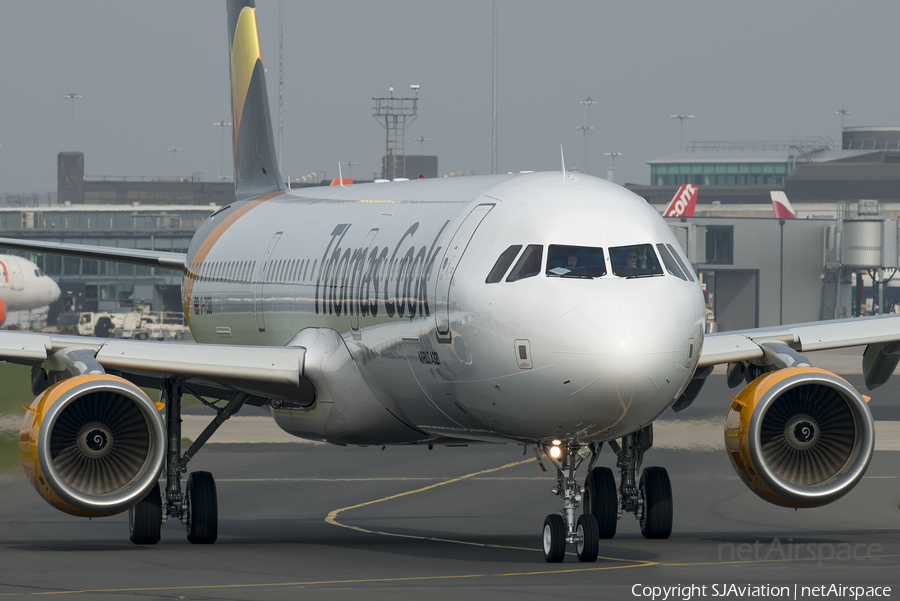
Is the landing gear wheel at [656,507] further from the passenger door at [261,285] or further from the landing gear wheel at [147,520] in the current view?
the passenger door at [261,285]

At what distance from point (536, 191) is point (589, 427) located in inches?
Result: 128

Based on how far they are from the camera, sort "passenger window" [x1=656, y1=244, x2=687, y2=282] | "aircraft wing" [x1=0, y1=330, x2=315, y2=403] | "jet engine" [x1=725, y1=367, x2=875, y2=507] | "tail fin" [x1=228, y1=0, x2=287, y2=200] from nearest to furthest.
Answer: "passenger window" [x1=656, y1=244, x2=687, y2=282], "jet engine" [x1=725, y1=367, x2=875, y2=507], "aircraft wing" [x1=0, y1=330, x2=315, y2=403], "tail fin" [x1=228, y1=0, x2=287, y2=200]

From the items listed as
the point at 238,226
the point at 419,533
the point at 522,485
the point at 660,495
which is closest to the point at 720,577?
the point at 660,495

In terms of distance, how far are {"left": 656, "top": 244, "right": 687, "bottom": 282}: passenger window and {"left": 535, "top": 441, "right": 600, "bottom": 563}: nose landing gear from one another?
7.57 feet

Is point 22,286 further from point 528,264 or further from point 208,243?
point 528,264

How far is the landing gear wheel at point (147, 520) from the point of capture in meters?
20.1

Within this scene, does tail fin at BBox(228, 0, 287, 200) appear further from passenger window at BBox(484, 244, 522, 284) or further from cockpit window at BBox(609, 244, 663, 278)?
cockpit window at BBox(609, 244, 663, 278)

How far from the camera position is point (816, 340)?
66.0 feet

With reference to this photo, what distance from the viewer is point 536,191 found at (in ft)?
57.2

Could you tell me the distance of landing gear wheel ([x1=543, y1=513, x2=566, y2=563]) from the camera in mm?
16781

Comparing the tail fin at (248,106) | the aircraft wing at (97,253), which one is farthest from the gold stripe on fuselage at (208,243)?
the tail fin at (248,106)

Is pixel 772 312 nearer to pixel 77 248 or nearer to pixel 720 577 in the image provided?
pixel 77 248

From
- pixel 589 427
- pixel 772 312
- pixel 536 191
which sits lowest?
pixel 772 312

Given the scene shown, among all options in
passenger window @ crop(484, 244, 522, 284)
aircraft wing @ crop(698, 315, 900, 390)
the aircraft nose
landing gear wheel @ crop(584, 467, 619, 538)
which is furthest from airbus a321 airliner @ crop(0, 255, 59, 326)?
the aircraft nose
